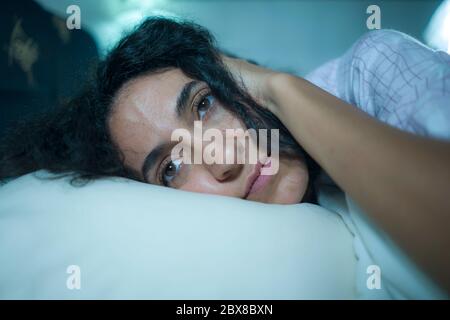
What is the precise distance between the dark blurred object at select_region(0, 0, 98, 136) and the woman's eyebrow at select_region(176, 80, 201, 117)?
1.91ft

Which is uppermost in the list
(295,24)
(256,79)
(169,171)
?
(295,24)

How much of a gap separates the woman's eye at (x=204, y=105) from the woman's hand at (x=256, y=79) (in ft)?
0.30

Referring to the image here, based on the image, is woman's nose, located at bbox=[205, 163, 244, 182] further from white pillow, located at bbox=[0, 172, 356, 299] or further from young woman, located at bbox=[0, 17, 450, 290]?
white pillow, located at bbox=[0, 172, 356, 299]

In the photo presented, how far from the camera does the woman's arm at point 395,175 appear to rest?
308mm

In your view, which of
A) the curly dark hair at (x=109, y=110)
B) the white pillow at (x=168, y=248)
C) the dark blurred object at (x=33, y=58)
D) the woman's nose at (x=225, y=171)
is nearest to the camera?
the white pillow at (x=168, y=248)

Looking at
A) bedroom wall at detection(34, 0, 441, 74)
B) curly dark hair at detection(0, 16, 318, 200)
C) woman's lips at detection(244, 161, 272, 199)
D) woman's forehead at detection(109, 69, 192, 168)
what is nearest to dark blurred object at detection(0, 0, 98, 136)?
curly dark hair at detection(0, 16, 318, 200)

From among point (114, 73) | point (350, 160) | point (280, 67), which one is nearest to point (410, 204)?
point (350, 160)

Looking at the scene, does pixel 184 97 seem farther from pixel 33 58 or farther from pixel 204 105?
pixel 33 58

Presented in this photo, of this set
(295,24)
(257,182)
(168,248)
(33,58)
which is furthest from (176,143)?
(295,24)

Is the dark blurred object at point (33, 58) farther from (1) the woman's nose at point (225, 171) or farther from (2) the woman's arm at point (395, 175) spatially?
(2) the woman's arm at point (395, 175)

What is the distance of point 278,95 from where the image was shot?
61 centimetres

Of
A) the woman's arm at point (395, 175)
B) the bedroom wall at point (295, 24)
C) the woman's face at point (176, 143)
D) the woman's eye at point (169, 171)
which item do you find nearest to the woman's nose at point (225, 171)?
the woman's face at point (176, 143)

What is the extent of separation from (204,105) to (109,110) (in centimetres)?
26

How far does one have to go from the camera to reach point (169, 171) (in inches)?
30.3
